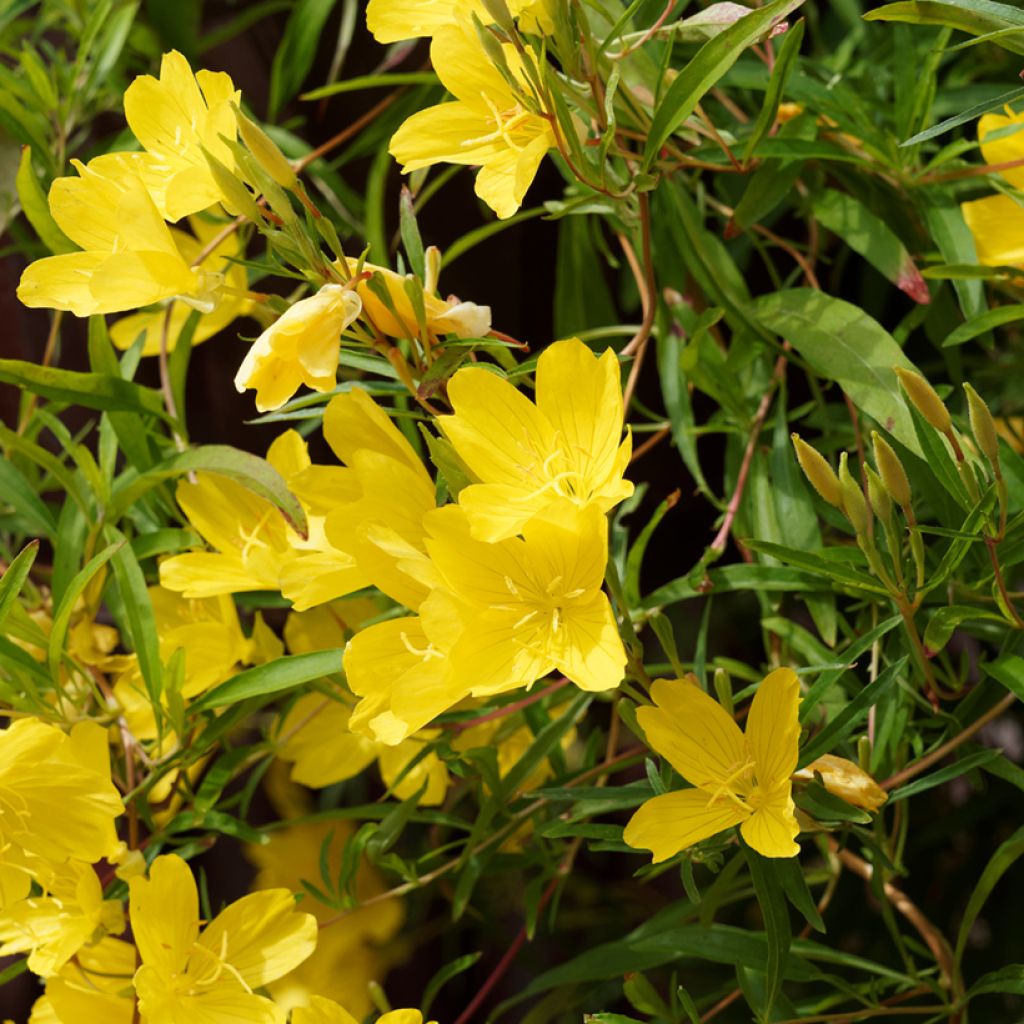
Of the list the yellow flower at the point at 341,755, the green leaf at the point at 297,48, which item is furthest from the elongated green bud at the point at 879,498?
the green leaf at the point at 297,48

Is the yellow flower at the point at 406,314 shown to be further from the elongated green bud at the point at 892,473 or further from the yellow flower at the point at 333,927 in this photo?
the yellow flower at the point at 333,927

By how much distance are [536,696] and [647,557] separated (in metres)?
0.45

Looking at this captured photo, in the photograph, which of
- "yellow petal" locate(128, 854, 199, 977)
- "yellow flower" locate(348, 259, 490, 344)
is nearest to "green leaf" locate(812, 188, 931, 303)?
"yellow flower" locate(348, 259, 490, 344)

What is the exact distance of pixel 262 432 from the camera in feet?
3.76

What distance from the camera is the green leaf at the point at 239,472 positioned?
25.0 inches

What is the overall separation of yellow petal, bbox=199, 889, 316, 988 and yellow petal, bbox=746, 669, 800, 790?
26 centimetres

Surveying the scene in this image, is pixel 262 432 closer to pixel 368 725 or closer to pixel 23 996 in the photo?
pixel 23 996

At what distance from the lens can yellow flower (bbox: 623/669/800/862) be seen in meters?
0.54

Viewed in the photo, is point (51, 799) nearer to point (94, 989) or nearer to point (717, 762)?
point (94, 989)

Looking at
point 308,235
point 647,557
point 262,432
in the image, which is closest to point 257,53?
point 262,432

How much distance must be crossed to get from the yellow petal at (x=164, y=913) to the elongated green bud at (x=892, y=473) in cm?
38

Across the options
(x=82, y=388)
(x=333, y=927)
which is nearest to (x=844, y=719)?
(x=82, y=388)

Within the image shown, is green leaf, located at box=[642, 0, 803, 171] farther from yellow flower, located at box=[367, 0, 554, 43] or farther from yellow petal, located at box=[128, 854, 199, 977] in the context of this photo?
yellow petal, located at box=[128, 854, 199, 977]

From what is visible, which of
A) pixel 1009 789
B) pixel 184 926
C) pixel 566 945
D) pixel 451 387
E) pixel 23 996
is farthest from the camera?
pixel 566 945
